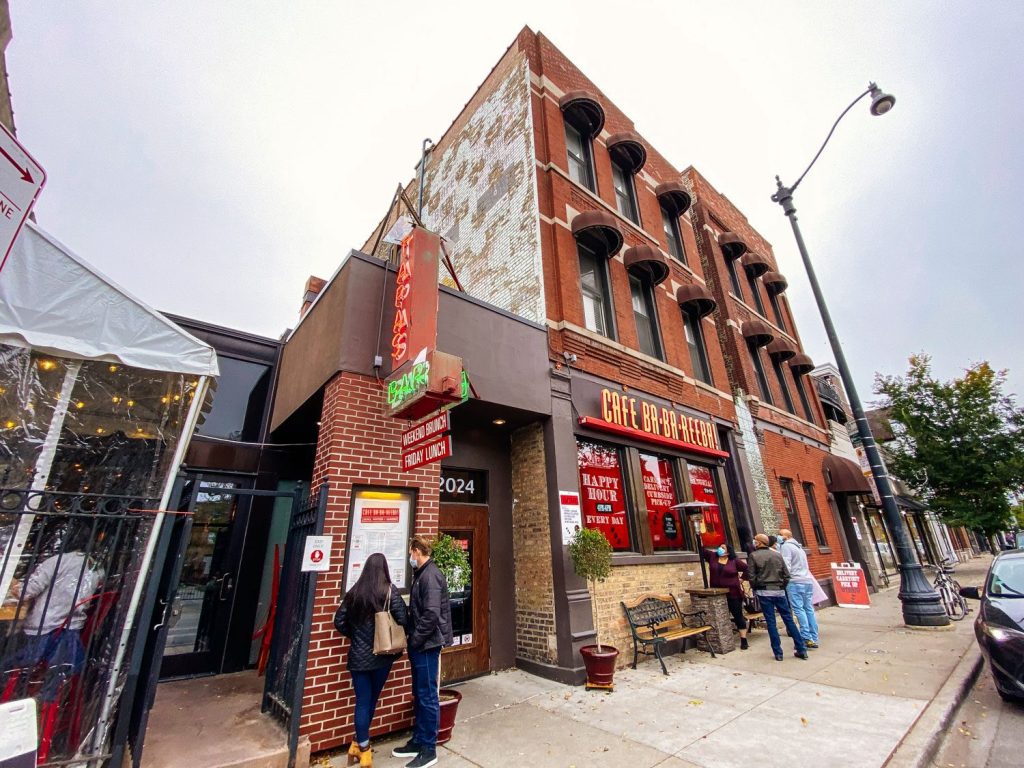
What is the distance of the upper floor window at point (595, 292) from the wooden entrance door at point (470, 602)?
185 inches

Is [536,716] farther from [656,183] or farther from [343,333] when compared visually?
[656,183]

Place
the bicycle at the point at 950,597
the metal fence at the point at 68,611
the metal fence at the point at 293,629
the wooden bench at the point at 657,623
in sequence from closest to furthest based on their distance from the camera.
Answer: the metal fence at the point at 68,611 → the metal fence at the point at 293,629 → the wooden bench at the point at 657,623 → the bicycle at the point at 950,597

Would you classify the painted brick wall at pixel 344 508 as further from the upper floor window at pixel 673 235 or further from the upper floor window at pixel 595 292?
the upper floor window at pixel 673 235

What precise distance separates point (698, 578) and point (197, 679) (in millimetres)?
9026

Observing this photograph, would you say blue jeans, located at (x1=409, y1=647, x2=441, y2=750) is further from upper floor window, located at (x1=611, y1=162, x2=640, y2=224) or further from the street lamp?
upper floor window, located at (x1=611, y1=162, x2=640, y2=224)

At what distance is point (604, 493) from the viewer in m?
8.28

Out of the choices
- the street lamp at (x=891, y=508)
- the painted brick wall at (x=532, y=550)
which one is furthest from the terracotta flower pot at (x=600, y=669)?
the street lamp at (x=891, y=508)

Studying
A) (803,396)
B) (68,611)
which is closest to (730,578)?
(68,611)

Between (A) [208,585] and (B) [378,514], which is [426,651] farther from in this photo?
(A) [208,585]

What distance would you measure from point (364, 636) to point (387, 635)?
0.77ft

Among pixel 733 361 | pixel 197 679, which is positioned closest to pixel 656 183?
pixel 733 361

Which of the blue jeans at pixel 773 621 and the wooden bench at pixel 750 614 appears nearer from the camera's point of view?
the blue jeans at pixel 773 621

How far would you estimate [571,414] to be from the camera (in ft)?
26.3

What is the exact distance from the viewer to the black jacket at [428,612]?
429 cm
